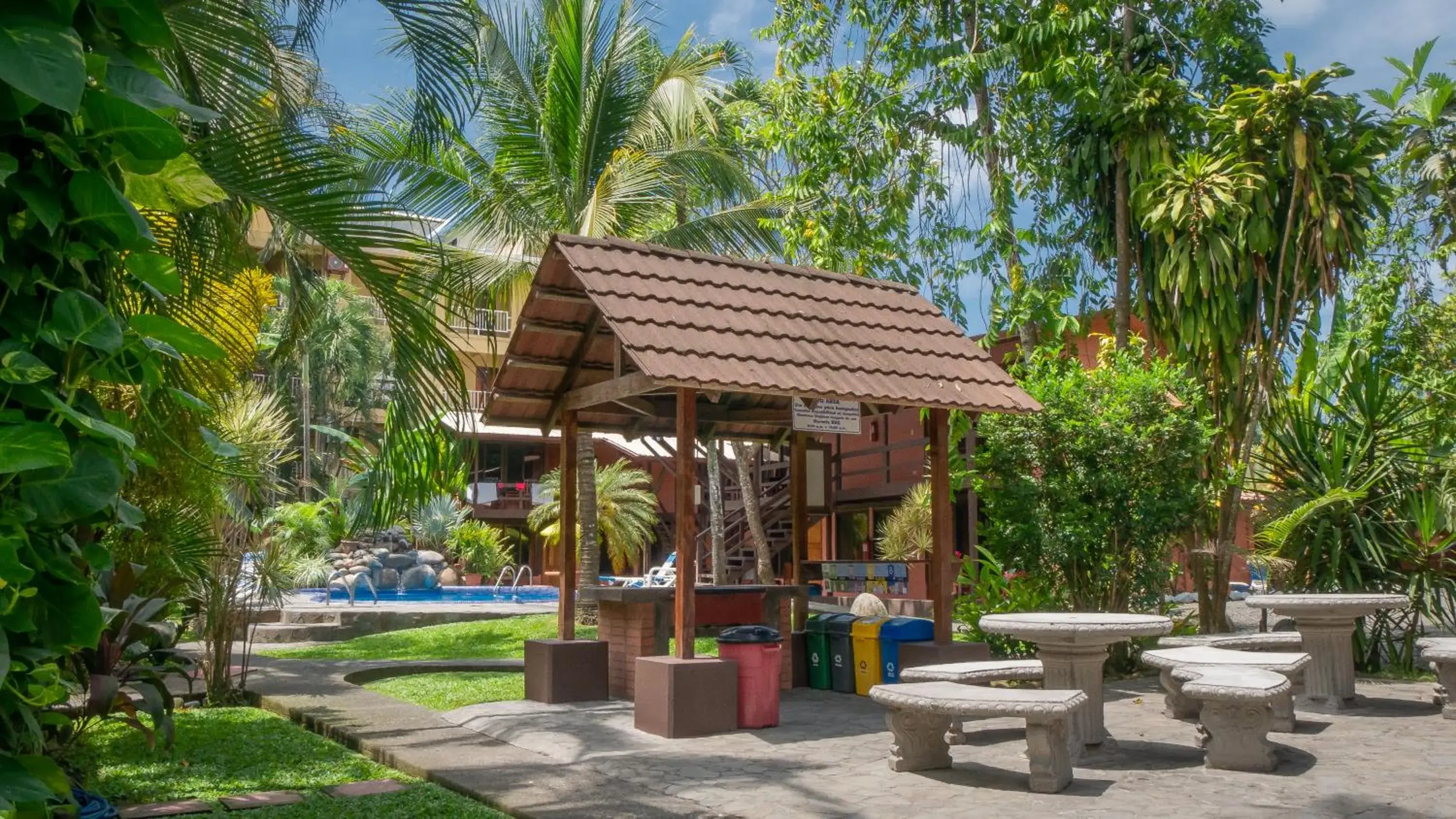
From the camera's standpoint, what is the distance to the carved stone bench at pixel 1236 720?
22.0 feet

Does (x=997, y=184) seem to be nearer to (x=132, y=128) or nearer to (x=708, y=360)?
(x=708, y=360)

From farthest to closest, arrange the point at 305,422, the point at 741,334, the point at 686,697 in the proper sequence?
the point at 305,422 < the point at 741,334 < the point at 686,697

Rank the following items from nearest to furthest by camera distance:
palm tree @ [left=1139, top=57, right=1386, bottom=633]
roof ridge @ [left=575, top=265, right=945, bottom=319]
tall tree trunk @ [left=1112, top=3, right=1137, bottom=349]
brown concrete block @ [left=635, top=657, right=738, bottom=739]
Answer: brown concrete block @ [left=635, top=657, right=738, bottom=739] < roof ridge @ [left=575, top=265, right=945, bottom=319] < palm tree @ [left=1139, top=57, right=1386, bottom=633] < tall tree trunk @ [left=1112, top=3, right=1137, bottom=349]

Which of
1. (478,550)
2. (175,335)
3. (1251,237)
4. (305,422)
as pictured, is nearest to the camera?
(175,335)

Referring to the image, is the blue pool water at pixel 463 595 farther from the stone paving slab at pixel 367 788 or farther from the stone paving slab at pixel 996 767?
the stone paving slab at pixel 367 788

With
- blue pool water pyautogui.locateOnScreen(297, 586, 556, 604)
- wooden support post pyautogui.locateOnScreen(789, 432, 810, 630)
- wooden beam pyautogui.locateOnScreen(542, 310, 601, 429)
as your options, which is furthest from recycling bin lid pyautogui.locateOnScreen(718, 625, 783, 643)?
blue pool water pyautogui.locateOnScreen(297, 586, 556, 604)

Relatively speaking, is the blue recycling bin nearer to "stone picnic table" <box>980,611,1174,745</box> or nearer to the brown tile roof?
the brown tile roof

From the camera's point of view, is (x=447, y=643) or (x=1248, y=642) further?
(x=447, y=643)

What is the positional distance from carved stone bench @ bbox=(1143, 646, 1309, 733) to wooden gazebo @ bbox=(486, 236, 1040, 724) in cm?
205

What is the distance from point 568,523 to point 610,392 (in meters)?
1.80

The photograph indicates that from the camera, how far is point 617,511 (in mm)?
30109

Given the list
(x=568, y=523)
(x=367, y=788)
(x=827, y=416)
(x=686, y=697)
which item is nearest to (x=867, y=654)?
(x=827, y=416)

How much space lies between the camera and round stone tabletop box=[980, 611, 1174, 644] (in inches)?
282

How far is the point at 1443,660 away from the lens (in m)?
8.62
